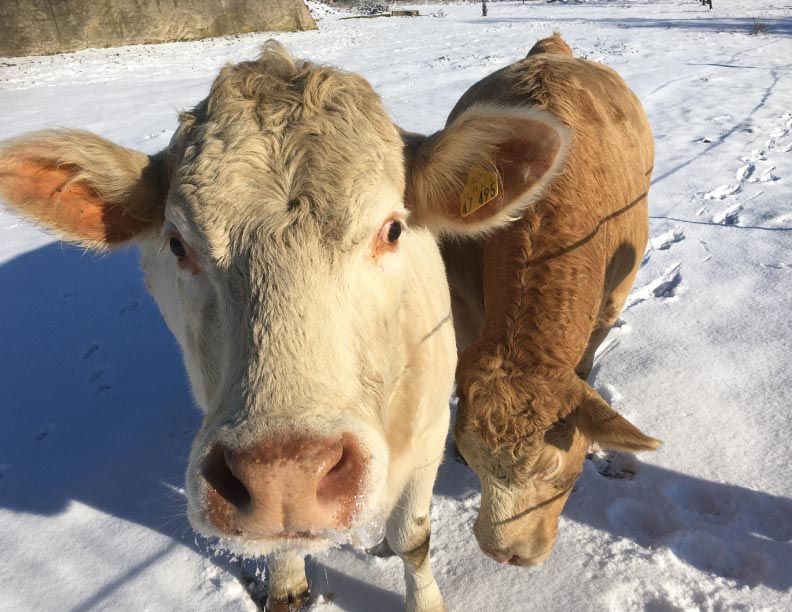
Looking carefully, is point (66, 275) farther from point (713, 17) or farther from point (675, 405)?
point (713, 17)

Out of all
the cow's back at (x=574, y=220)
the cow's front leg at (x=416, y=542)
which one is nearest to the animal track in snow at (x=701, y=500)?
the cow's back at (x=574, y=220)

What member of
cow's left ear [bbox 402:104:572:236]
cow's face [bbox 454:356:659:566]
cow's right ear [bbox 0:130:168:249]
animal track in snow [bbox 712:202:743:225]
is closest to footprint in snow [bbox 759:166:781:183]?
animal track in snow [bbox 712:202:743:225]

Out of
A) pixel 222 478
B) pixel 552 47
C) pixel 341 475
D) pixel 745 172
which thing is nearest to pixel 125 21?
pixel 552 47

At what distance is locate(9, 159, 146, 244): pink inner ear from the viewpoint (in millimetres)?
1541

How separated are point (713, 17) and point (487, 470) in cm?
2362

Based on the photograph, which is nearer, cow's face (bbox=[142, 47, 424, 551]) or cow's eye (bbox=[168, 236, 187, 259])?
cow's face (bbox=[142, 47, 424, 551])

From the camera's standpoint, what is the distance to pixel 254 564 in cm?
240

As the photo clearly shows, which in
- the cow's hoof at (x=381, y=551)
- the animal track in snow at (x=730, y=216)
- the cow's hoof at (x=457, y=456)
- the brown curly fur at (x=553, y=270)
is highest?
the brown curly fur at (x=553, y=270)

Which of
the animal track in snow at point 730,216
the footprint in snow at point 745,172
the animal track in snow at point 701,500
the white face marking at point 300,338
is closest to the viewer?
the white face marking at point 300,338

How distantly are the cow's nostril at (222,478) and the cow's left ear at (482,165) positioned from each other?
1.01 metres

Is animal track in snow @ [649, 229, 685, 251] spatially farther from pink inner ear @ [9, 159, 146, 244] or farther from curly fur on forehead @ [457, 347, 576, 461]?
pink inner ear @ [9, 159, 146, 244]

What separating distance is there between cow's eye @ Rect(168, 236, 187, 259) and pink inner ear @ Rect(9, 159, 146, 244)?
0.34 metres

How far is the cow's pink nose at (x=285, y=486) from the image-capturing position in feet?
3.35

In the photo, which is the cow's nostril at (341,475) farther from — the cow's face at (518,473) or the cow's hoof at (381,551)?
the cow's hoof at (381,551)
